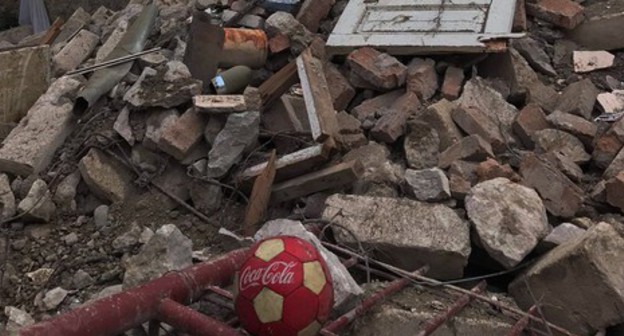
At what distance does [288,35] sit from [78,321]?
3131mm

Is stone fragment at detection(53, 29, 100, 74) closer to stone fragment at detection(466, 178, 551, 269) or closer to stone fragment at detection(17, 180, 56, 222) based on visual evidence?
stone fragment at detection(17, 180, 56, 222)

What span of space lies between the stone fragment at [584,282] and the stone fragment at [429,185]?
2.17 feet

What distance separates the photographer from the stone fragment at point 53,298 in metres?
3.85

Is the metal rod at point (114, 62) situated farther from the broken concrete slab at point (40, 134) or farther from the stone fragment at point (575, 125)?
the stone fragment at point (575, 125)

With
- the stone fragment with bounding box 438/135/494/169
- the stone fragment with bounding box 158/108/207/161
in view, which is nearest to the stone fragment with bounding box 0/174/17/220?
the stone fragment with bounding box 158/108/207/161

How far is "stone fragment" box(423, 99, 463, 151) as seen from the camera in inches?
173

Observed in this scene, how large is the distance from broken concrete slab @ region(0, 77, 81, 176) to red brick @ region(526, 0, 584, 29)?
3.55 meters

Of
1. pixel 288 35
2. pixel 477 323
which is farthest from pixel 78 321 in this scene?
pixel 288 35

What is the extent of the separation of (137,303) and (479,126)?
8.03 ft

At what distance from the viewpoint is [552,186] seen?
396 centimetres

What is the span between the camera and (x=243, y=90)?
197 inches

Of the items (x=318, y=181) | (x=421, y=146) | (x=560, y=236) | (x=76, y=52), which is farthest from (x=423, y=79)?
(x=76, y=52)

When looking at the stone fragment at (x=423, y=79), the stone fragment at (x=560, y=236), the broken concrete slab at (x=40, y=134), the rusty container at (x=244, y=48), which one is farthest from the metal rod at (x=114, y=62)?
the stone fragment at (x=560, y=236)

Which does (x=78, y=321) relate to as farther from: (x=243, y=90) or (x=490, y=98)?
(x=490, y=98)
